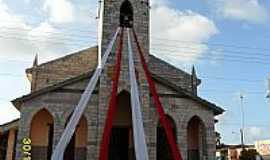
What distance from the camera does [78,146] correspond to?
1844cm

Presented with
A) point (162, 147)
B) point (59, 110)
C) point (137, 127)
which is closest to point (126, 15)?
point (59, 110)

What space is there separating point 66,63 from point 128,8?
553 centimetres

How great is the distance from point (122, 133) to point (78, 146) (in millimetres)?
2426

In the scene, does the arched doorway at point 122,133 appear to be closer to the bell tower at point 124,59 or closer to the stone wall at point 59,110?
the bell tower at point 124,59

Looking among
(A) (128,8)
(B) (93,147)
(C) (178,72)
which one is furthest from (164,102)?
(C) (178,72)

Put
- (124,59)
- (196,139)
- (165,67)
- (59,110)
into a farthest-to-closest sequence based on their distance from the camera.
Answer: (165,67) → (196,139) → (124,59) → (59,110)

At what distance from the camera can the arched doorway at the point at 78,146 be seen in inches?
715

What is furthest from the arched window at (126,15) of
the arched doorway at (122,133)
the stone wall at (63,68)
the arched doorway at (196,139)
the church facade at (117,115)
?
the arched doorway at (196,139)

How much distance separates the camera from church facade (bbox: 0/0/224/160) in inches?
669

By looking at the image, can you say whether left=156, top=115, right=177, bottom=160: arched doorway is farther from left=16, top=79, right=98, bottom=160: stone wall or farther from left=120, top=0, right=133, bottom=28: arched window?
left=120, top=0, right=133, bottom=28: arched window

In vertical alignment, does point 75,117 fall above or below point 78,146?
above

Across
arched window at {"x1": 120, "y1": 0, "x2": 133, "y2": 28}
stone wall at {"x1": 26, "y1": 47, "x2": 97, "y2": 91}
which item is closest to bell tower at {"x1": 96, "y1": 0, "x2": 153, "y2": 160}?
arched window at {"x1": 120, "y1": 0, "x2": 133, "y2": 28}

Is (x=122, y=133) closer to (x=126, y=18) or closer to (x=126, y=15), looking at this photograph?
(x=126, y=18)

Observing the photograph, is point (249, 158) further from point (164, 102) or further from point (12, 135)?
point (12, 135)
